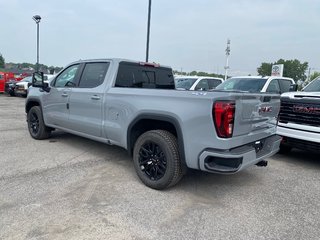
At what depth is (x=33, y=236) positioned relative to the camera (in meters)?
3.00

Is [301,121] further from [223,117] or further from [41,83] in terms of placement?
[41,83]

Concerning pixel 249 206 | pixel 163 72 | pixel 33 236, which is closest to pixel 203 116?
pixel 249 206

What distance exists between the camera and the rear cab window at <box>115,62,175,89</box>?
522 cm

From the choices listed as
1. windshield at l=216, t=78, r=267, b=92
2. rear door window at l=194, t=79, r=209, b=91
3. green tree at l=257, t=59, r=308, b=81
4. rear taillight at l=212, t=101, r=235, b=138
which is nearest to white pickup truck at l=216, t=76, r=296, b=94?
windshield at l=216, t=78, r=267, b=92

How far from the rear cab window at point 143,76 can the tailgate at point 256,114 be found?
2.18 m

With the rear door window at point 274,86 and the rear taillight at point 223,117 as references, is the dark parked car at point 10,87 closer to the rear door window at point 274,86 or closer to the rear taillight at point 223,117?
the rear door window at point 274,86

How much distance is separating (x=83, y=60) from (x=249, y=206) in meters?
3.95

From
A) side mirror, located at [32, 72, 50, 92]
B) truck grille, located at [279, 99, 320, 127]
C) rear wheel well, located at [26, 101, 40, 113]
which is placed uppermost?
side mirror, located at [32, 72, 50, 92]

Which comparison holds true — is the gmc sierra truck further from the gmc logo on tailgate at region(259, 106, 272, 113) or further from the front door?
the front door

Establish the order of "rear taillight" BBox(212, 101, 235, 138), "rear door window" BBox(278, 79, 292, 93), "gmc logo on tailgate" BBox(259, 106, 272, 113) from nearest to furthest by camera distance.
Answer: "rear taillight" BBox(212, 101, 235, 138) → "gmc logo on tailgate" BBox(259, 106, 272, 113) → "rear door window" BBox(278, 79, 292, 93)

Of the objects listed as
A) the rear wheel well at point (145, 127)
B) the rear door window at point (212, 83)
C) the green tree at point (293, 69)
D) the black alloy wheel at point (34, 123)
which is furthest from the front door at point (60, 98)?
the green tree at point (293, 69)

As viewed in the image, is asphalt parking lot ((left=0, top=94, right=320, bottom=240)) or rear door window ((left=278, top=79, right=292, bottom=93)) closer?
asphalt parking lot ((left=0, top=94, right=320, bottom=240))

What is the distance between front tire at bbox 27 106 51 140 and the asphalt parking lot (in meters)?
1.14

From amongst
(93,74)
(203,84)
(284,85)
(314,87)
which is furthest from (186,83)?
(93,74)
